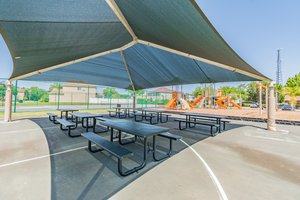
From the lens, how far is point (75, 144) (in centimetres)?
443

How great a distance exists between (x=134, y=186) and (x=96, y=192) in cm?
58

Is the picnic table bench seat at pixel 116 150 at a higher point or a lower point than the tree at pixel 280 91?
lower

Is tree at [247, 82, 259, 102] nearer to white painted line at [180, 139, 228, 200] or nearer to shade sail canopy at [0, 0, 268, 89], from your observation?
shade sail canopy at [0, 0, 268, 89]

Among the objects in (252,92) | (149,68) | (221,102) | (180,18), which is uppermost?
(252,92)

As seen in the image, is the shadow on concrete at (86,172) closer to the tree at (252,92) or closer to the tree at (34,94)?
the tree at (34,94)

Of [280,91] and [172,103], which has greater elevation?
[280,91]

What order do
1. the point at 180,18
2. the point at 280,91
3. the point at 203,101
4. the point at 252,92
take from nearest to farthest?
the point at 180,18
the point at 203,101
the point at 280,91
the point at 252,92

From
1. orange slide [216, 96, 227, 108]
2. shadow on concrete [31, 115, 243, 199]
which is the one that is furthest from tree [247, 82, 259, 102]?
shadow on concrete [31, 115, 243, 199]

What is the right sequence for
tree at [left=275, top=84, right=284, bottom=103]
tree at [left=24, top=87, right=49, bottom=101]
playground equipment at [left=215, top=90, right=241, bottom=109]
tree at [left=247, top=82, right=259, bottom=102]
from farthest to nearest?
tree at [left=247, top=82, right=259, bottom=102]
tree at [left=275, top=84, right=284, bottom=103]
playground equipment at [left=215, top=90, right=241, bottom=109]
tree at [left=24, top=87, right=49, bottom=101]

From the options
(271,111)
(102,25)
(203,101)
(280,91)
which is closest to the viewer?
(102,25)

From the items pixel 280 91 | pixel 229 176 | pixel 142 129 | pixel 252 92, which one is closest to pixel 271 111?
pixel 229 176

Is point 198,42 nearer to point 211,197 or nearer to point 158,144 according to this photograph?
point 158,144

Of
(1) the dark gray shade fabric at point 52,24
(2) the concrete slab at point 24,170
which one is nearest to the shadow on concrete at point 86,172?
(2) the concrete slab at point 24,170

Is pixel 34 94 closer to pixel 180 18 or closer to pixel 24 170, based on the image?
pixel 24 170
